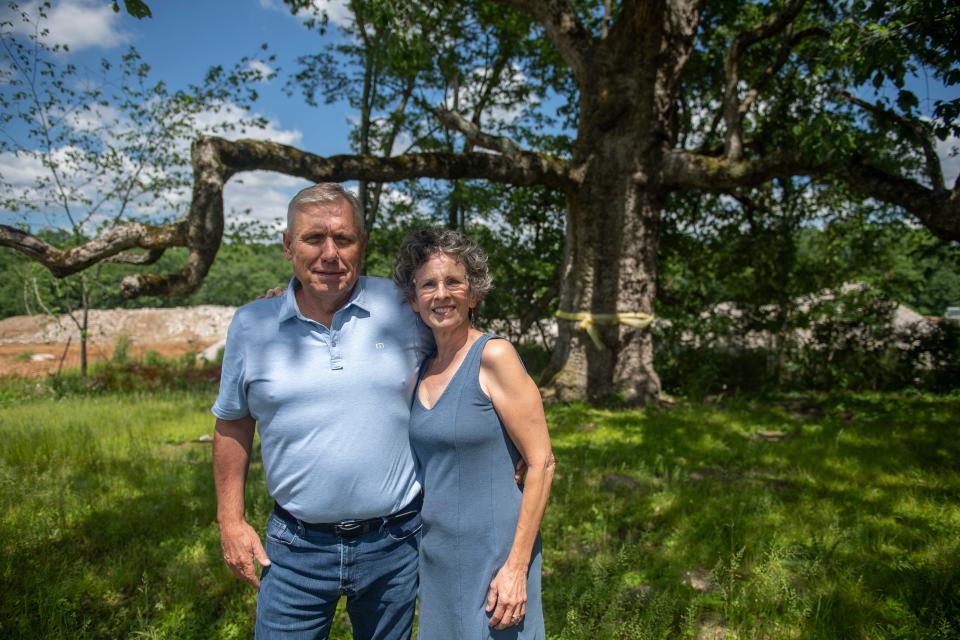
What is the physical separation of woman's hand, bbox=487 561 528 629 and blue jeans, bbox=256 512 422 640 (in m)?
0.39

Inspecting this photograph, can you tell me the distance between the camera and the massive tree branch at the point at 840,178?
622 cm

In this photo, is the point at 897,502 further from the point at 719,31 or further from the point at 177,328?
the point at 177,328

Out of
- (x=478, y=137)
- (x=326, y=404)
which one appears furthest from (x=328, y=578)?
(x=478, y=137)

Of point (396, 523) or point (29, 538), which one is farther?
point (29, 538)

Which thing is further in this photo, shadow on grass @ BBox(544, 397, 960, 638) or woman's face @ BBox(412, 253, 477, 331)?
shadow on grass @ BBox(544, 397, 960, 638)

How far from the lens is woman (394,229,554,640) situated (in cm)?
202

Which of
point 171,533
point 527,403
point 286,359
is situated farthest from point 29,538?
point 527,403

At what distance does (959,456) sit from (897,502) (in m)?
1.70

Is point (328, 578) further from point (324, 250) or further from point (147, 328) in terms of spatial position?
point (147, 328)

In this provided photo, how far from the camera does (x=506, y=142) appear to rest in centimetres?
803

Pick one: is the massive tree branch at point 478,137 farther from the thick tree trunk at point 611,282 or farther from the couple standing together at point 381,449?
the couple standing together at point 381,449

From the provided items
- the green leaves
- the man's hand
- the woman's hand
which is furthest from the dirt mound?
the woman's hand

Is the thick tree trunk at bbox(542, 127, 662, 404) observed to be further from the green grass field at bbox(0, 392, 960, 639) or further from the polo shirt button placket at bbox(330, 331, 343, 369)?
the polo shirt button placket at bbox(330, 331, 343, 369)

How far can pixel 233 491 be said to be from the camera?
7.44ft
